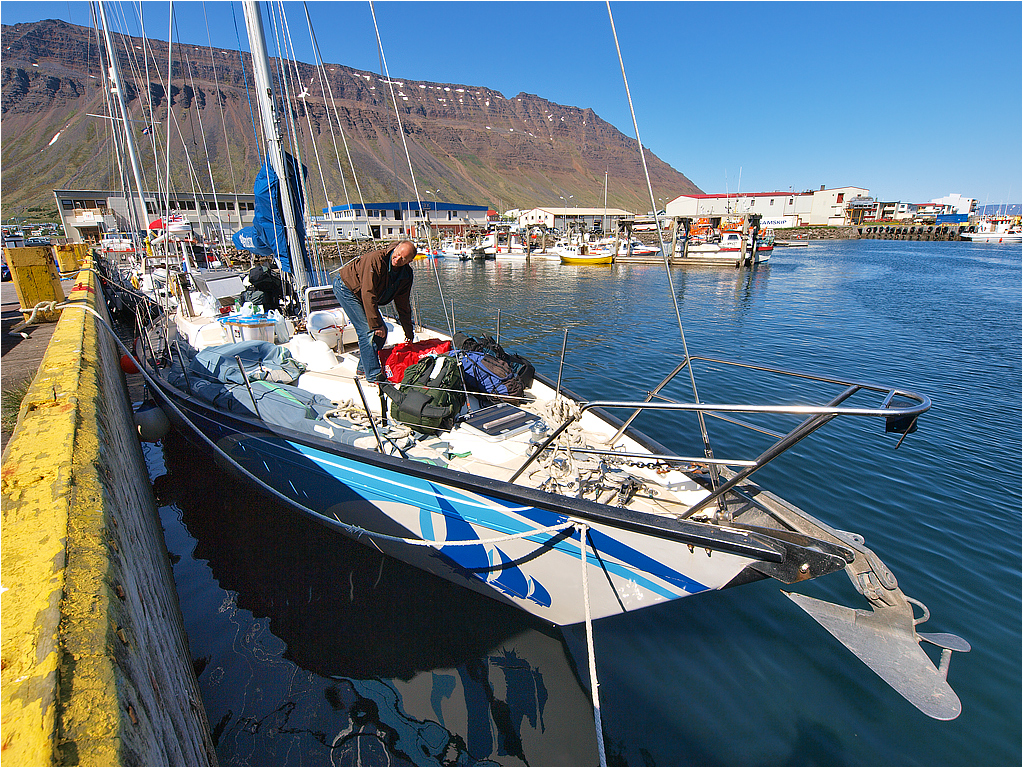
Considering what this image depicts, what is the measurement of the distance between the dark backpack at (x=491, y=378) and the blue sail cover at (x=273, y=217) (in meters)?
4.02

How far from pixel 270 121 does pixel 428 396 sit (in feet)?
17.8

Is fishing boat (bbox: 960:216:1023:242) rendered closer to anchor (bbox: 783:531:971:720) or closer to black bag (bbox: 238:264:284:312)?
anchor (bbox: 783:531:971:720)

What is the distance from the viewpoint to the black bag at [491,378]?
5203mm

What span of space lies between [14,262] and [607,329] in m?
16.6

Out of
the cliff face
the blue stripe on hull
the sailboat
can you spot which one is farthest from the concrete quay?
the cliff face

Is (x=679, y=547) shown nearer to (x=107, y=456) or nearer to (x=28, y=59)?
(x=107, y=456)

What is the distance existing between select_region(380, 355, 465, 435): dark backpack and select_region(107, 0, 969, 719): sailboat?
2.4 inches

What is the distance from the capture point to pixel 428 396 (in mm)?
4484

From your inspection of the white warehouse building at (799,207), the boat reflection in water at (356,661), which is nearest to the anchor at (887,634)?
the boat reflection in water at (356,661)

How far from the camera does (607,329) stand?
17.0m

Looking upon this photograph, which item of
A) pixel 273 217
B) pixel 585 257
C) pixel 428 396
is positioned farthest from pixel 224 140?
pixel 428 396

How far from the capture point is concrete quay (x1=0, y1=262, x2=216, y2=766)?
4.12ft

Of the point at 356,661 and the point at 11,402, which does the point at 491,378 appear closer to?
the point at 356,661

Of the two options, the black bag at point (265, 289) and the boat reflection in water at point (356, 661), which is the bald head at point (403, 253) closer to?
the boat reflection in water at point (356, 661)
